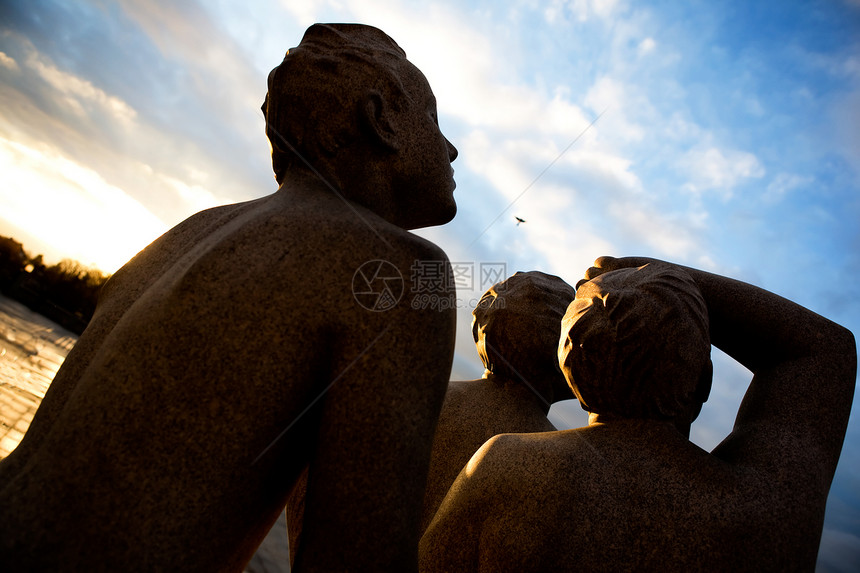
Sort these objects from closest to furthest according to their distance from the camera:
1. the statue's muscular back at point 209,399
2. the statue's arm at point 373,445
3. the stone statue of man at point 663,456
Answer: the statue's muscular back at point 209,399
the statue's arm at point 373,445
the stone statue of man at point 663,456

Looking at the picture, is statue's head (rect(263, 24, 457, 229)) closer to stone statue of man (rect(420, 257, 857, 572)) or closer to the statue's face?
the statue's face

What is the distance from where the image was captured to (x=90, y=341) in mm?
1983

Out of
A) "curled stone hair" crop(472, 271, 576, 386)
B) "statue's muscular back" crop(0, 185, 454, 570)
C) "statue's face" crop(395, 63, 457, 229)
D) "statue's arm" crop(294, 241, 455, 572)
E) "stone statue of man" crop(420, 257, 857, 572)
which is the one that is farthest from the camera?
"curled stone hair" crop(472, 271, 576, 386)

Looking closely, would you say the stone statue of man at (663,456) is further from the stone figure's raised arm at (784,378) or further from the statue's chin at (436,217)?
the statue's chin at (436,217)

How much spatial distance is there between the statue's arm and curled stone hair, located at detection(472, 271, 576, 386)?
7.66ft

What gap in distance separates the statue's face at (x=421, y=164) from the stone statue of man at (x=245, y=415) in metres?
0.50

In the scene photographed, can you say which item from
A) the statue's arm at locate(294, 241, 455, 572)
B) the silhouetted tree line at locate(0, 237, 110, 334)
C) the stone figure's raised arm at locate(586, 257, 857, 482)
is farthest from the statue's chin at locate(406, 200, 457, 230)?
the silhouetted tree line at locate(0, 237, 110, 334)

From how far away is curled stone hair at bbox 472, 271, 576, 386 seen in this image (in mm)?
3963

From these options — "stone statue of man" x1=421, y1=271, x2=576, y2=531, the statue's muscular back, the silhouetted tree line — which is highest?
"stone statue of man" x1=421, y1=271, x2=576, y2=531

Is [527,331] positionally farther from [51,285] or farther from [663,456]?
[51,285]

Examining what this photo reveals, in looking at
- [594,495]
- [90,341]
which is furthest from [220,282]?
[594,495]

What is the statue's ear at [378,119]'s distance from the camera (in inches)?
88.4

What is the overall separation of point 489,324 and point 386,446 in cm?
264

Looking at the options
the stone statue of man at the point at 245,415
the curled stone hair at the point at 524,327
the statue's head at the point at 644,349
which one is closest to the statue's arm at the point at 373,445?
the stone statue of man at the point at 245,415
